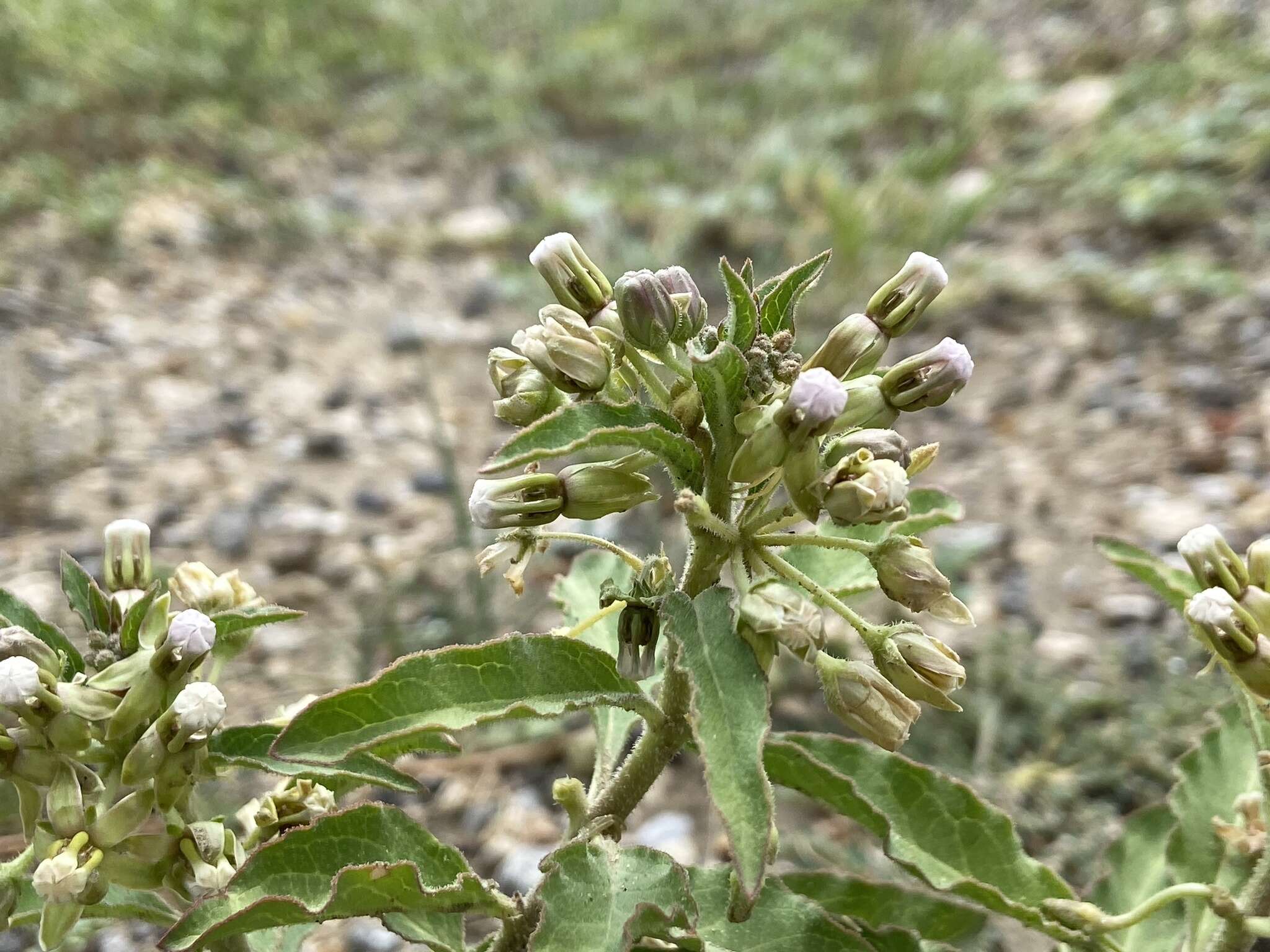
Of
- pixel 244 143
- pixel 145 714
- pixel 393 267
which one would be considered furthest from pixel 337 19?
pixel 145 714

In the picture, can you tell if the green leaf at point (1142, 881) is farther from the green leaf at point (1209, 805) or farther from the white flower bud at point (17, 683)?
the white flower bud at point (17, 683)

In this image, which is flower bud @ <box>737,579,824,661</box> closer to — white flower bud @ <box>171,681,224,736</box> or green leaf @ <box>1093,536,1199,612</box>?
white flower bud @ <box>171,681,224,736</box>

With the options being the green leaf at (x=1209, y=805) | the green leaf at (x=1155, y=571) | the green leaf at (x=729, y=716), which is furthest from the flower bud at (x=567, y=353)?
the green leaf at (x=1209, y=805)

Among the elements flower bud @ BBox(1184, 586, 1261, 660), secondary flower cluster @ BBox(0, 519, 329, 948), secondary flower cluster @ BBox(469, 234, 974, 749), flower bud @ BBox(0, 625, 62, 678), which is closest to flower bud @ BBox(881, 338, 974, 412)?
secondary flower cluster @ BBox(469, 234, 974, 749)

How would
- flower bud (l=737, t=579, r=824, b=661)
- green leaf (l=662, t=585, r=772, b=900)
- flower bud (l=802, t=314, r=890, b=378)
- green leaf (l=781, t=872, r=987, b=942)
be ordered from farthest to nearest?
green leaf (l=781, t=872, r=987, b=942) < flower bud (l=802, t=314, r=890, b=378) < flower bud (l=737, t=579, r=824, b=661) < green leaf (l=662, t=585, r=772, b=900)

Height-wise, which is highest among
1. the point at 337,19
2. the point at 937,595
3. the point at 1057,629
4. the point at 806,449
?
the point at 337,19

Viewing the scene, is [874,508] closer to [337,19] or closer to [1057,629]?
[1057,629]
